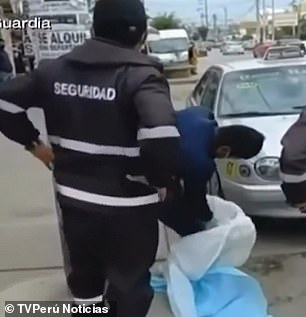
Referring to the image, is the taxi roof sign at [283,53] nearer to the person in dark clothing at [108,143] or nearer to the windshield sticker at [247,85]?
the windshield sticker at [247,85]

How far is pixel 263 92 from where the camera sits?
6.99m

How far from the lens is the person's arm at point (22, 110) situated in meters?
3.26

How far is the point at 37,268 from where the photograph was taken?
5.42m

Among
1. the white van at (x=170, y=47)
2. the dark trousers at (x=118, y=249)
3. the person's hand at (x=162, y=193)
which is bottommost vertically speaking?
the white van at (x=170, y=47)

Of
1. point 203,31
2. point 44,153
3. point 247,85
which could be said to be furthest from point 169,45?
point 203,31

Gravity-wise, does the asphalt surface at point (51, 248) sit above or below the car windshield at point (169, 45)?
above

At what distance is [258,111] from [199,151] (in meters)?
3.11

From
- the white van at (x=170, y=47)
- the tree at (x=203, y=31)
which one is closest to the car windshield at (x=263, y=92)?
the white van at (x=170, y=47)

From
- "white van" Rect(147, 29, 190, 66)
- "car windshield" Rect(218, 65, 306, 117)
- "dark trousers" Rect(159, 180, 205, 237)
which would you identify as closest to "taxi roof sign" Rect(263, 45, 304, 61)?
"car windshield" Rect(218, 65, 306, 117)

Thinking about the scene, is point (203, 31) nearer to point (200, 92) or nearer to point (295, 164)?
point (200, 92)

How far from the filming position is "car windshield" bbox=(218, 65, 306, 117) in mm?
6734

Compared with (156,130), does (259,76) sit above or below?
below

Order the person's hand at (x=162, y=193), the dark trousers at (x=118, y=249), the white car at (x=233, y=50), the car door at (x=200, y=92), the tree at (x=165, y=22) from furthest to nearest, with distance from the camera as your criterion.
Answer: the tree at (x=165, y=22) < the white car at (x=233, y=50) < the car door at (x=200, y=92) < the dark trousers at (x=118, y=249) < the person's hand at (x=162, y=193)

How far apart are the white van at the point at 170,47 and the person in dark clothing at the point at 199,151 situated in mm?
29712
